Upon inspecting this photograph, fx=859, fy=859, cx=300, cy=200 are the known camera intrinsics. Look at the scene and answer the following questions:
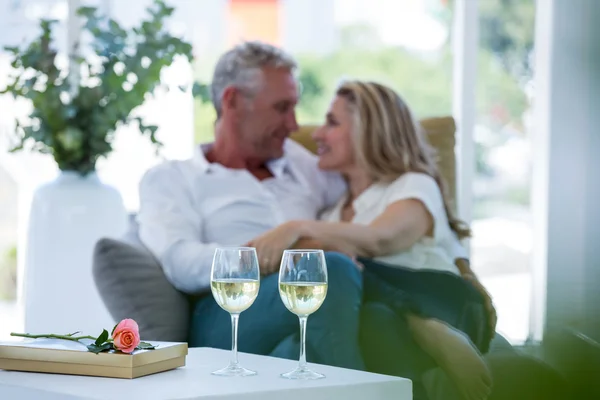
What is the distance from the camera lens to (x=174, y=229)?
2047 mm

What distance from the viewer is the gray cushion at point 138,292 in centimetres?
189

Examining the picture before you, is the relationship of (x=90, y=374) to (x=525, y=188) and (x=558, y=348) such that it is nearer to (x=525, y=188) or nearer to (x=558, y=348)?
(x=558, y=348)

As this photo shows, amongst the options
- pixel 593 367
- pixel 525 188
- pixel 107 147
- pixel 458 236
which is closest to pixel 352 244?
pixel 458 236

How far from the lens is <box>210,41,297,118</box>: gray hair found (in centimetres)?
225

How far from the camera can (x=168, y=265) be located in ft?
6.49

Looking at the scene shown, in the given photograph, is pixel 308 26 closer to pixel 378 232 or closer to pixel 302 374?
pixel 378 232

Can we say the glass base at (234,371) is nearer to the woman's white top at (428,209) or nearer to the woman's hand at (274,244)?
the woman's hand at (274,244)

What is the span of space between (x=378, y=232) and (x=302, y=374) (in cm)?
93

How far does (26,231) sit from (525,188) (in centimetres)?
412

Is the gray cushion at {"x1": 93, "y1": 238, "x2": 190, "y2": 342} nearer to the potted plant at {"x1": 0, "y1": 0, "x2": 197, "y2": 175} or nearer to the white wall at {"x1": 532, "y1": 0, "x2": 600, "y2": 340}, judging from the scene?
the potted plant at {"x1": 0, "y1": 0, "x2": 197, "y2": 175}

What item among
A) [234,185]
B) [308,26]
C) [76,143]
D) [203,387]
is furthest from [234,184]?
[308,26]

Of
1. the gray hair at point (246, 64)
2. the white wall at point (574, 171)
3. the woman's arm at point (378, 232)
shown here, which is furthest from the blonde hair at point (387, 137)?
the white wall at point (574, 171)

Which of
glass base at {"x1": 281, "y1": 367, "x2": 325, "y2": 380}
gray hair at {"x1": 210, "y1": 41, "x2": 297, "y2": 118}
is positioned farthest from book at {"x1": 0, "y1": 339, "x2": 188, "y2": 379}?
gray hair at {"x1": 210, "y1": 41, "x2": 297, "y2": 118}

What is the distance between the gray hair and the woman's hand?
1.49ft
